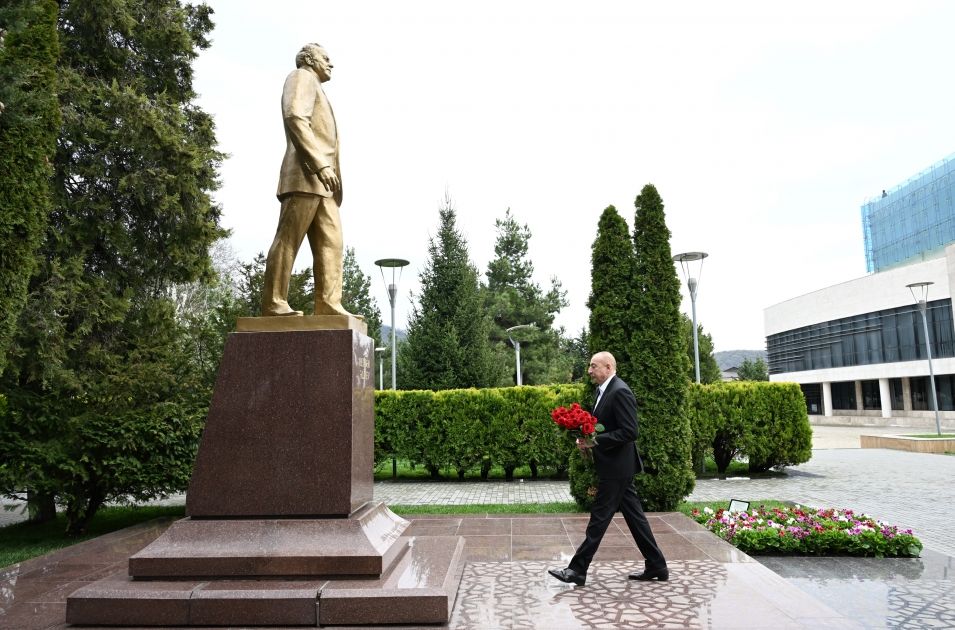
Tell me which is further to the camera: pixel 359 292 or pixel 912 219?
pixel 912 219

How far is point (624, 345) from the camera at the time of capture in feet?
31.8

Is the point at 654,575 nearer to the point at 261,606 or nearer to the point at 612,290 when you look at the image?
the point at 261,606

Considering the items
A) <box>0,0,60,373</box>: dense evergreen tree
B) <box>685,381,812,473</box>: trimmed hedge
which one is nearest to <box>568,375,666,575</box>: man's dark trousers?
<box>0,0,60,373</box>: dense evergreen tree

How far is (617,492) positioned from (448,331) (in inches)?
653

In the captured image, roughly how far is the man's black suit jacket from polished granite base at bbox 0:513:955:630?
91cm

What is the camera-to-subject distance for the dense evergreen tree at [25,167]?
25.9ft

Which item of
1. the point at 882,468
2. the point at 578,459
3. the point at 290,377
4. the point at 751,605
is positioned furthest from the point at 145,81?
the point at 882,468

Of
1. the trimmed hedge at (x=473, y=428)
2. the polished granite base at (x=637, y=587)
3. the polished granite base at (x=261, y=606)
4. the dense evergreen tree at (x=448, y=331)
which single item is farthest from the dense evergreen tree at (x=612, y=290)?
the dense evergreen tree at (x=448, y=331)

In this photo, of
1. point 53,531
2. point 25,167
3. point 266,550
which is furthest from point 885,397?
point 25,167

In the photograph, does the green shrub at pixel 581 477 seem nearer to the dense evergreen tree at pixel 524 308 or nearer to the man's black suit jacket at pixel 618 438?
the man's black suit jacket at pixel 618 438

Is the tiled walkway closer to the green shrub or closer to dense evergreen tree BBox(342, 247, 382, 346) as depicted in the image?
the green shrub

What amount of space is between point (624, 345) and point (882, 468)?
11.6 metres

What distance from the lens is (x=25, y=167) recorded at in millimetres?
8172

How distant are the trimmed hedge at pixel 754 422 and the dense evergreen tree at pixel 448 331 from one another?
26.0 feet
